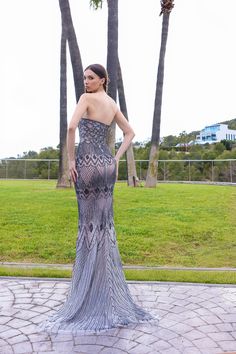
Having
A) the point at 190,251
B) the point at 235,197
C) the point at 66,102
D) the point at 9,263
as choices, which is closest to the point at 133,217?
the point at 190,251

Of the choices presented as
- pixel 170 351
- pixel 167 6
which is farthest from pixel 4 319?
pixel 167 6

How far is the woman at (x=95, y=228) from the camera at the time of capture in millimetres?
3794

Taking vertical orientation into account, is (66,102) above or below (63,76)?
below

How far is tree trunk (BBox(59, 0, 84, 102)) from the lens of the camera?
10539mm

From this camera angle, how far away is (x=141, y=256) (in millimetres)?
7004

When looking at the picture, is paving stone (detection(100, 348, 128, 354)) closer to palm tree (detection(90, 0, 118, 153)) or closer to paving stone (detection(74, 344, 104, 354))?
paving stone (detection(74, 344, 104, 354))

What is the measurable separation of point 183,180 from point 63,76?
32.0 feet

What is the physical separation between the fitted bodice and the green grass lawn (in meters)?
3.35

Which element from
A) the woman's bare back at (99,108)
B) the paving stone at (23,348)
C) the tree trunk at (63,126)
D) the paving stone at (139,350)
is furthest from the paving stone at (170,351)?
the tree trunk at (63,126)

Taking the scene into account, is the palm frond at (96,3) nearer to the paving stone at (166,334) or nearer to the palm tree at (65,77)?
the palm tree at (65,77)

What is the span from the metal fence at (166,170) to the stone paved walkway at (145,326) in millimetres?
16062

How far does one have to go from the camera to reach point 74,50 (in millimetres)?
11180

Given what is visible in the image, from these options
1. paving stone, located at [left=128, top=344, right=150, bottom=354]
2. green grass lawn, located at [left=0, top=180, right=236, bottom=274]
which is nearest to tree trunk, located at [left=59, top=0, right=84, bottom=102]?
green grass lawn, located at [left=0, top=180, right=236, bottom=274]

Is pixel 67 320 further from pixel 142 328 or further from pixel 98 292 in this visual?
pixel 142 328
